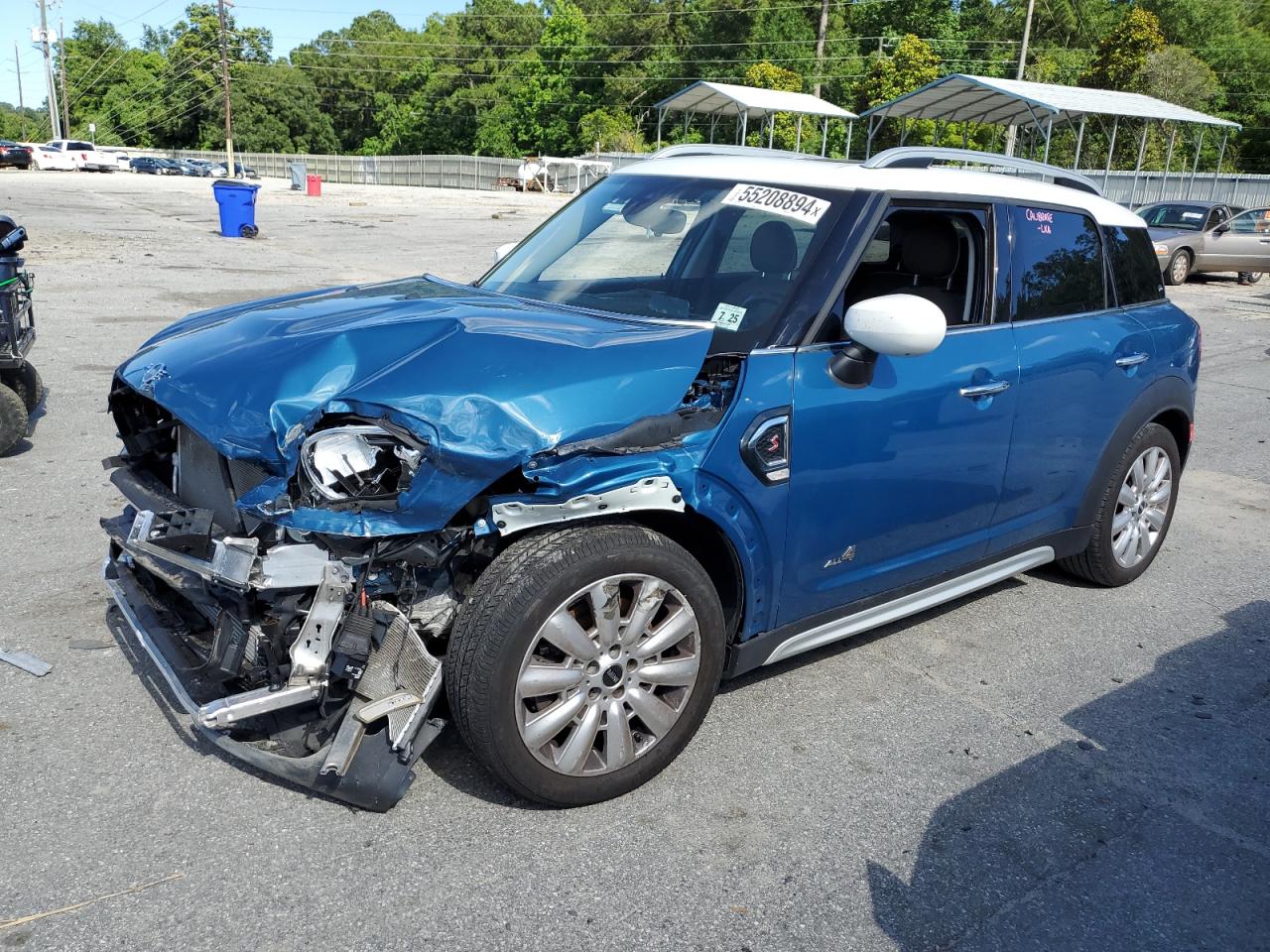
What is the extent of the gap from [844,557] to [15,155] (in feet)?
211

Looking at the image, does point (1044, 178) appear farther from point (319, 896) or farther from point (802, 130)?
point (802, 130)

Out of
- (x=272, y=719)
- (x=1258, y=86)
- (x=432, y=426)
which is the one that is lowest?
(x=272, y=719)

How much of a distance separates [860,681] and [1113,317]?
2.02m

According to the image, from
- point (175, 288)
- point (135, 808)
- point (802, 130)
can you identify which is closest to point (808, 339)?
point (135, 808)

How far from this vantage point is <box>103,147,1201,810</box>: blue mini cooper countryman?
9.29ft

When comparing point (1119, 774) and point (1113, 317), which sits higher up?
point (1113, 317)

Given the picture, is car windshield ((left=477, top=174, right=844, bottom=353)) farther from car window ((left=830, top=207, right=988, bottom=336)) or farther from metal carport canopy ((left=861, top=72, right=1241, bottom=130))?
metal carport canopy ((left=861, top=72, right=1241, bottom=130))

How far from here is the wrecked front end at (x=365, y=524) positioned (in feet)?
9.09

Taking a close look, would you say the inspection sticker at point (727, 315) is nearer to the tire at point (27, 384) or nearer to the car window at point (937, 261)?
the car window at point (937, 261)

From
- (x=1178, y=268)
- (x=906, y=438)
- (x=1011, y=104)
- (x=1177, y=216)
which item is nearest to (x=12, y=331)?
(x=906, y=438)

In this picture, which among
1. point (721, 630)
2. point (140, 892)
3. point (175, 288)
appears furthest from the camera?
point (175, 288)

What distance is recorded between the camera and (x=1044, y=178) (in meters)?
5.04

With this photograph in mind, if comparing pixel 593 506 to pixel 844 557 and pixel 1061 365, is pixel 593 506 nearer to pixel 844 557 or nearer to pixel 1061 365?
pixel 844 557

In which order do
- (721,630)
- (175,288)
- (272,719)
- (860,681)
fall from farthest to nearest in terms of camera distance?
(175,288) → (860,681) → (721,630) → (272,719)
